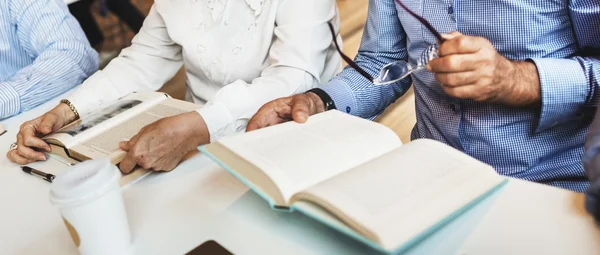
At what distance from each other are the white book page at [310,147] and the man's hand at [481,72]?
5.2 inches

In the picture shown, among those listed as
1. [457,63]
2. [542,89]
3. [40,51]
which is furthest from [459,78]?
[40,51]

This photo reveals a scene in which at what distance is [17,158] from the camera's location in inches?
39.0

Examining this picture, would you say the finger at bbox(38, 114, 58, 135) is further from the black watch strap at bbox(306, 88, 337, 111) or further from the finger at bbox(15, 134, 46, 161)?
the black watch strap at bbox(306, 88, 337, 111)

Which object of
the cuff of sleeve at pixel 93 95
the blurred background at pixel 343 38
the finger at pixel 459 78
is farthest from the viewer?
the blurred background at pixel 343 38

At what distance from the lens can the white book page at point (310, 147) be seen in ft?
2.16

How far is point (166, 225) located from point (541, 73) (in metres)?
0.66

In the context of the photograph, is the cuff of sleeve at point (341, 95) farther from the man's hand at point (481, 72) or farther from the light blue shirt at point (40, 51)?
the light blue shirt at point (40, 51)

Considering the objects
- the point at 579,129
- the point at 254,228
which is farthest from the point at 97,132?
the point at 579,129

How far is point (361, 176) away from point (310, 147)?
111mm

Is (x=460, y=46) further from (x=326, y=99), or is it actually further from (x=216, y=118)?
(x=216, y=118)

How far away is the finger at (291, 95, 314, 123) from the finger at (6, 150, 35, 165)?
54 centimetres

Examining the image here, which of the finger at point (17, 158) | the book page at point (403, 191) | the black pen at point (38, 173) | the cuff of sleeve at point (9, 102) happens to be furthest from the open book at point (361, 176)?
the cuff of sleeve at point (9, 102)

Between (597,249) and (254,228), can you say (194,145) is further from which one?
(597,249)

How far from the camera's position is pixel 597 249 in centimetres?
59
